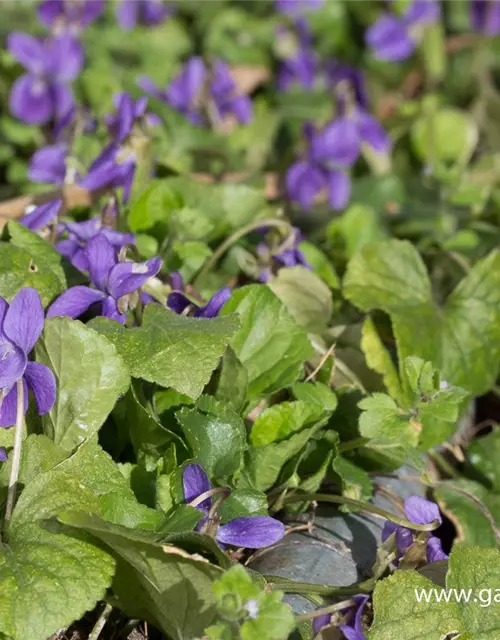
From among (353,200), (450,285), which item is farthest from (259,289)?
(353,200)

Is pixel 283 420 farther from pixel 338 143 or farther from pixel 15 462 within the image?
pixel 338 143

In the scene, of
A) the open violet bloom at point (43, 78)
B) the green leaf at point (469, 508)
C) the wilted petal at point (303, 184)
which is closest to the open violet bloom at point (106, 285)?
the green leaf at point (469, 508)

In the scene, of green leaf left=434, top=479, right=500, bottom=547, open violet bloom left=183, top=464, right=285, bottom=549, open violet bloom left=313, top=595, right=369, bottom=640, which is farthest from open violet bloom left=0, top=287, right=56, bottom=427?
green leaf left=434, top=479, right=500, bottom=547

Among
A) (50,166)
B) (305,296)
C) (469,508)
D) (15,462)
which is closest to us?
(15,462)

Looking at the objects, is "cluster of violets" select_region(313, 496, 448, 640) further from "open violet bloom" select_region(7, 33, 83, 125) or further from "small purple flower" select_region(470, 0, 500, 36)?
"small purple flower" select_region(470, 0, 500, 36)

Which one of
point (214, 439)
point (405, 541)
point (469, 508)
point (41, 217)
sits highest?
point (41, 217)

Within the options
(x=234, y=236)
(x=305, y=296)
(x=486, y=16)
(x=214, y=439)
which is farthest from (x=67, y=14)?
(x=214, y=439)
